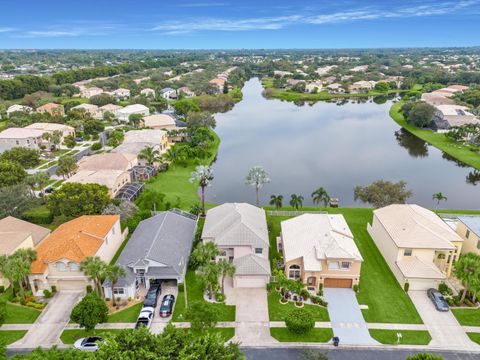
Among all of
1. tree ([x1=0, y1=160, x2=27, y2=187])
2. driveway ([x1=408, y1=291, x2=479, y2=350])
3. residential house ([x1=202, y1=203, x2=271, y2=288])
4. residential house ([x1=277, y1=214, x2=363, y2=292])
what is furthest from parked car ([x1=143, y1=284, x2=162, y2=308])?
tree ([x1=0, y1=160, x2=27, y2=187])

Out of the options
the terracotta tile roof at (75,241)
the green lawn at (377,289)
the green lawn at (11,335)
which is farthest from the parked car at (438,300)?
the green lawn at (11,335)

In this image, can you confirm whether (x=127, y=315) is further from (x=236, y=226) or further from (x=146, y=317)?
(x=236, y=226)

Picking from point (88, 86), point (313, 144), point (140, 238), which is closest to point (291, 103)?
point (313, 144)

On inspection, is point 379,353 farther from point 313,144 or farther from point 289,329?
point 313,144

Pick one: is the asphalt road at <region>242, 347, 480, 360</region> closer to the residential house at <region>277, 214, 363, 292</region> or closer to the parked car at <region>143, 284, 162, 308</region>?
the residential house at <region>277, 214, 363, 292</region>

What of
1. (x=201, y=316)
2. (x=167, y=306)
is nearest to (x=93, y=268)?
(x=167, y=306)
